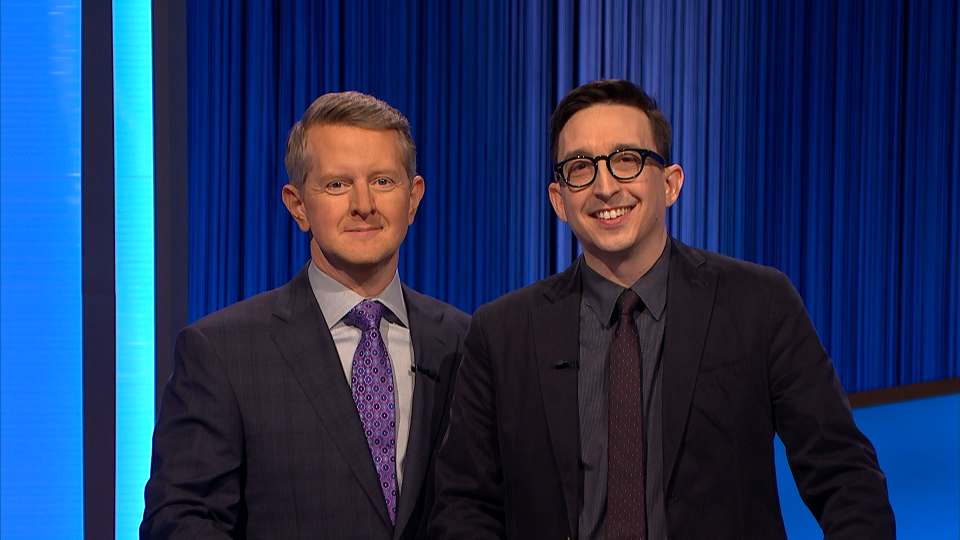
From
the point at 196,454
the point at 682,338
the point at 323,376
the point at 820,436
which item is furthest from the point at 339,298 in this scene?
the point at 820,436

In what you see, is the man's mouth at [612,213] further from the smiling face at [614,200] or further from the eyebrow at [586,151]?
the eyebrow at [586,151]

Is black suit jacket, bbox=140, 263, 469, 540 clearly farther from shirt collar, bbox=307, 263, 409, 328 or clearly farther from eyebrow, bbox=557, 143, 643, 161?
eyebrow, bbox=557, 143, 643, 161

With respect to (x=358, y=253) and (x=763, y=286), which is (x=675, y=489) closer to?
(x=763, y=286)

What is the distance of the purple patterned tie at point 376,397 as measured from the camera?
1865mm

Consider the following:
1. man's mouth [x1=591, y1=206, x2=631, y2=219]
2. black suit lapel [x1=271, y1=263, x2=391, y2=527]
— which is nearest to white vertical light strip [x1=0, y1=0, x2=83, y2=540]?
black suit lapel [x1=271, y1=263, x2=391, y2=527]

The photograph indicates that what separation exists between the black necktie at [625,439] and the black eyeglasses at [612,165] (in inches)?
11.0

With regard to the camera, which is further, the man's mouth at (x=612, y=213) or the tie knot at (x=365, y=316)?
the tie knot at (x=365, y=316)

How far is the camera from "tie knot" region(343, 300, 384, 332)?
195cm

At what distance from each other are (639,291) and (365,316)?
0.62m

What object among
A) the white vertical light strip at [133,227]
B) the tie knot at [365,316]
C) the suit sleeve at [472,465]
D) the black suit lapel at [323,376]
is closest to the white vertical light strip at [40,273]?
the white vertical light strip at [133,227]

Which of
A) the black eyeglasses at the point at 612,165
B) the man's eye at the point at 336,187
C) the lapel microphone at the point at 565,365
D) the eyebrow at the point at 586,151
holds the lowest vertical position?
the lapel microphone at the point at 565,365

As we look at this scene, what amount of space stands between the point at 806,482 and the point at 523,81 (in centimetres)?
226

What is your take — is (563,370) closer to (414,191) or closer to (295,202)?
(414,191)

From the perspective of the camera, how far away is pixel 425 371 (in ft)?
6.44
